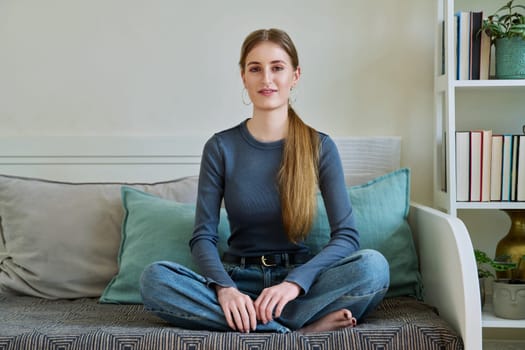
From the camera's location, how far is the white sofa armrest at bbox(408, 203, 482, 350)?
5.05 ft

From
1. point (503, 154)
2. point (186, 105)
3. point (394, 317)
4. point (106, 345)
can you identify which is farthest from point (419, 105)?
point (106, 345)

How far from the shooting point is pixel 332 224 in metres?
1.80

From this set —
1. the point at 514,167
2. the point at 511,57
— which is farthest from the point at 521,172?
the point at 511,57

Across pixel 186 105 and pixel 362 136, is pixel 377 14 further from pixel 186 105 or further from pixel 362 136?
pixel 186 105

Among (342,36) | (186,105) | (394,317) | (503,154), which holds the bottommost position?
(394,317)

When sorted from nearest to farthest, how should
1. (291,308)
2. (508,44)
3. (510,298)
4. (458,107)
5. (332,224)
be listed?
(291,308) < (332,224) < (510,298) < (508,44) < (458,107)

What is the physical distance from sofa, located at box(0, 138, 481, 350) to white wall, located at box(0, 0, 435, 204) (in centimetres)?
10

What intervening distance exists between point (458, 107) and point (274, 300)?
1.07m

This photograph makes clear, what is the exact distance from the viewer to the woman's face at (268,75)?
5.98ft

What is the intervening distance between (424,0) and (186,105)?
820 mm

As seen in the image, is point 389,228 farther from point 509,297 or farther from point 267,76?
point 267,76

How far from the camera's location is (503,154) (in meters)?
2.09

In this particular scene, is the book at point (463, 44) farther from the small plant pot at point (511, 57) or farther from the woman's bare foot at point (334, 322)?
the woman's bare foot at point (334, 322)

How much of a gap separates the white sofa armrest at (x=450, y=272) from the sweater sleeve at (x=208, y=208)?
20.8 inches
